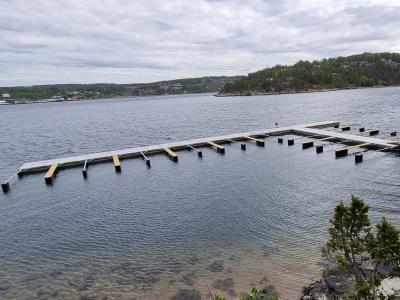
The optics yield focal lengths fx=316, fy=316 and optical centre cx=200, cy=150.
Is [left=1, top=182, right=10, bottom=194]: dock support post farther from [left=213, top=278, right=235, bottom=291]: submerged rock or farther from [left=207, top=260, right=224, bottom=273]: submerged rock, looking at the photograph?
[left=213, top=278, right=235, bottom=291]: submerged rock

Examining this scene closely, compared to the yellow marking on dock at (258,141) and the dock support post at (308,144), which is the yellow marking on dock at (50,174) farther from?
the dock support post at (308,144)

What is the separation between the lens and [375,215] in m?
23.6

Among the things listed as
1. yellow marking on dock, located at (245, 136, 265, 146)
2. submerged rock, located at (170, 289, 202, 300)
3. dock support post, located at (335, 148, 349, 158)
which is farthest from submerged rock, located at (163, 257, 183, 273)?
yellow marking on dock, located at (245, 136, 265, 146)

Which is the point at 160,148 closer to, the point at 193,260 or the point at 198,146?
the point at 198,146

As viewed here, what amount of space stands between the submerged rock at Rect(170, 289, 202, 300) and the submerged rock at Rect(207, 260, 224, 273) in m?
2.14

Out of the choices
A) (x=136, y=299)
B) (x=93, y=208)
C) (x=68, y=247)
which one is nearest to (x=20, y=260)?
(x=68, y=247)

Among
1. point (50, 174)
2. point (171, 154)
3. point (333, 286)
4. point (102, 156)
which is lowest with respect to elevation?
point (333, 286)

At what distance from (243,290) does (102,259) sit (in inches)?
389

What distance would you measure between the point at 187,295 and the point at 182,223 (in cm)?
899

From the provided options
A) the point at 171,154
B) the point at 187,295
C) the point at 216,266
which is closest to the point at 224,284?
the point at 216,266

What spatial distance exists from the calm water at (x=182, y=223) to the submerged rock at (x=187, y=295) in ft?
0.54

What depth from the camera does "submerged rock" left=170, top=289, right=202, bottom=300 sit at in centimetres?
1623

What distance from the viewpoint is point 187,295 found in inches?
648

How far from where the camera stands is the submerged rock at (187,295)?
16234 mm
